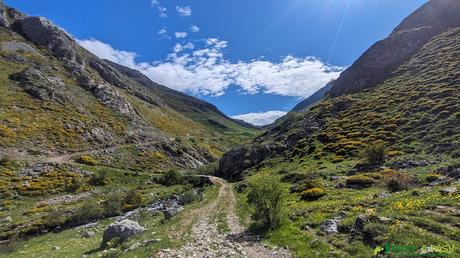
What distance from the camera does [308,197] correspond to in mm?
33281

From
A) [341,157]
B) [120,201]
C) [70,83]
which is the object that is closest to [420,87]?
[341,157]

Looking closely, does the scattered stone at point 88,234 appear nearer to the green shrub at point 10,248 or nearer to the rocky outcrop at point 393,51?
the green shrub at point 10,248

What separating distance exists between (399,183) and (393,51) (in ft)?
345

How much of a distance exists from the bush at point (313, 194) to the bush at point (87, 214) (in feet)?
82.4

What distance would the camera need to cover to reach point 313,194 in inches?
1305

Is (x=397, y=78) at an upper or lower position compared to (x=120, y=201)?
upper

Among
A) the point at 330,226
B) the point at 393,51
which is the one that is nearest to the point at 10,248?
the point at 330,226

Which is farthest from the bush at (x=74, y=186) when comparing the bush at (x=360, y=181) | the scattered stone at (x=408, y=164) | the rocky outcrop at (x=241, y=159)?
the scattered stone at (x=408, y=164)

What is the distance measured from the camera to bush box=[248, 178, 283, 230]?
2294cm

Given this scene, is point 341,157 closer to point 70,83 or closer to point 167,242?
point 167,242

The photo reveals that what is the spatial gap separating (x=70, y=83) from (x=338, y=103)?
107621mm

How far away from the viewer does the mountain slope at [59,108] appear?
8319cm

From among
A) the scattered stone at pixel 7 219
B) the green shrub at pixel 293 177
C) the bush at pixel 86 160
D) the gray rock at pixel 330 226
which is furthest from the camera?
the bush at pixel 86 160

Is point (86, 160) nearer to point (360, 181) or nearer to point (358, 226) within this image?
point (360, 181)
